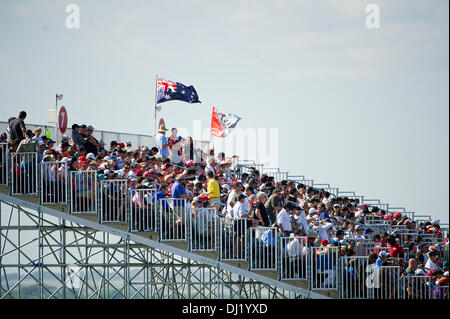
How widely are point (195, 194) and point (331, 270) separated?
13.4ft

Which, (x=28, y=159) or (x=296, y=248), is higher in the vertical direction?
(x=28, y=159)

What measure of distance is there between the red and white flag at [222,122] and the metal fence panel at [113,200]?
42.6ft

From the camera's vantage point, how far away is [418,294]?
22656 mm

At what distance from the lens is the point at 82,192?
966 inches

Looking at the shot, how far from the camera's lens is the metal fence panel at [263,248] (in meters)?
23.4

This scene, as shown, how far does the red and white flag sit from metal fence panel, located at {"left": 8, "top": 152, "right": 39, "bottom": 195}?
13.0m

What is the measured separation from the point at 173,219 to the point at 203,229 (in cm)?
76

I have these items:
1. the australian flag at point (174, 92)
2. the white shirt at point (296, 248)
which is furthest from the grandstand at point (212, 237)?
the australian flag at point (174, 92)

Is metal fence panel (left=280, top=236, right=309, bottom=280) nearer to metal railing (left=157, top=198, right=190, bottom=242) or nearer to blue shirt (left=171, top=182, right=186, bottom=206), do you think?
metal railing (left=157, top=198, right=190, bottom=242)

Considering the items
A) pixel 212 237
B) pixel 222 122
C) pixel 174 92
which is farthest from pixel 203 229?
pixel 222 122

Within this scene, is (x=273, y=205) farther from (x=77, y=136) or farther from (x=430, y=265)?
(x=77, y=136)

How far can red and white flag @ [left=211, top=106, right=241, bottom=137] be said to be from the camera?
37062mm

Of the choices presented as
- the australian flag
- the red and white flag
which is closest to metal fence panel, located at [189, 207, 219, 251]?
the australian flag

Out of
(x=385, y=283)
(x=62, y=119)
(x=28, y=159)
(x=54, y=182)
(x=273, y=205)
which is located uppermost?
(x=62, y=119)
